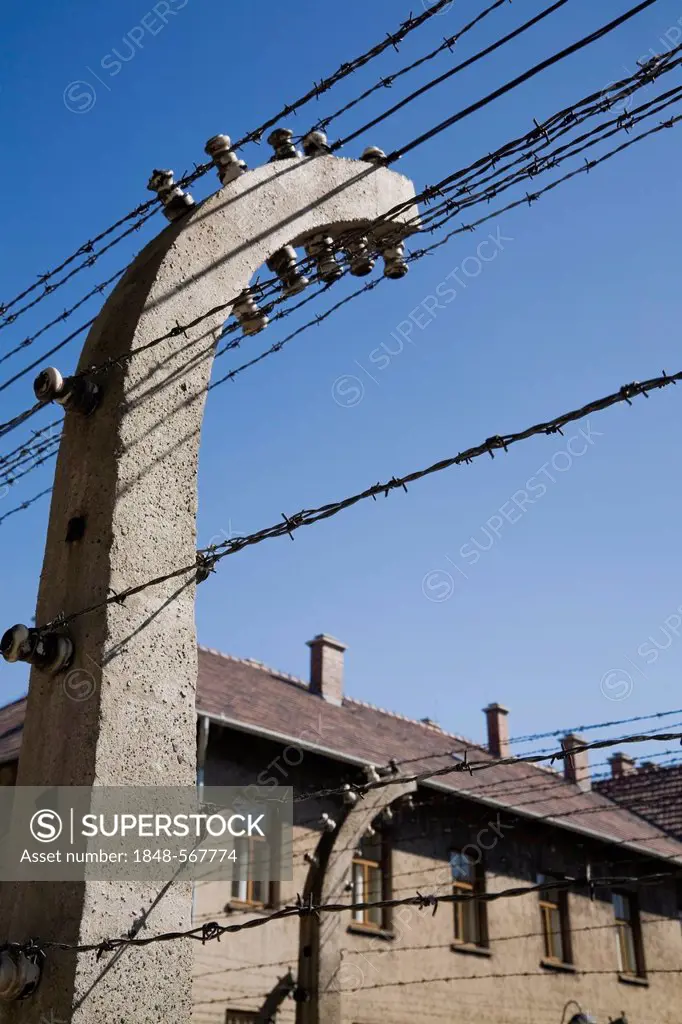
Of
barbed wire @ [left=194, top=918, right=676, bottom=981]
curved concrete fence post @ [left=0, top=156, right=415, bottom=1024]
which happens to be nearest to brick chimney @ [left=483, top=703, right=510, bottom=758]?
barbed wire @ [left=194, top=918, right=676, bottom=981]

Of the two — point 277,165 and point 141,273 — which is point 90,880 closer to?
point 141,273

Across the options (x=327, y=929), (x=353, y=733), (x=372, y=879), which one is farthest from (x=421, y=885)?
(x=327, y=929)

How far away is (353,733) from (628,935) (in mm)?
7874

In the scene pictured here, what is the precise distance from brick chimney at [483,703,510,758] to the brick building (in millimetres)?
42

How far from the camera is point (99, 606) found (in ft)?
14.7

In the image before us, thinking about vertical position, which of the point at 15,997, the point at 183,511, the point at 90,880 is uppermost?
the point at 183,511

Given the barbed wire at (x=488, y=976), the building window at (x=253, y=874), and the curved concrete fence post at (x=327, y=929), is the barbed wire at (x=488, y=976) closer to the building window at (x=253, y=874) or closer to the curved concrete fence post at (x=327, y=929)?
the building window at (x=253, y=874)

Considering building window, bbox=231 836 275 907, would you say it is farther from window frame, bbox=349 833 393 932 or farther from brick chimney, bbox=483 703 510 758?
brick chimney, bbox=483 703 510 758

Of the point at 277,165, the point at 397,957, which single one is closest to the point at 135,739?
the point at 277,165

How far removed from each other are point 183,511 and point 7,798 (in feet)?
5.76

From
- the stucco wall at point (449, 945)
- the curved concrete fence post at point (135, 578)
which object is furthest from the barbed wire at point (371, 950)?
the curved concrete fence post at point (135, 578)

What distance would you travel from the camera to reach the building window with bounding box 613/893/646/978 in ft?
68.1

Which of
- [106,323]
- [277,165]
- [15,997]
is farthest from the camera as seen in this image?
[277,165]

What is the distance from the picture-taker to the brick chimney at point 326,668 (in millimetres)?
19141
